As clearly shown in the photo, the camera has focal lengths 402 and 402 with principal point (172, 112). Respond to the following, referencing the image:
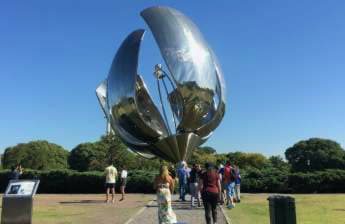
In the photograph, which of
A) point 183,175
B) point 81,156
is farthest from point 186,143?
point 81,156

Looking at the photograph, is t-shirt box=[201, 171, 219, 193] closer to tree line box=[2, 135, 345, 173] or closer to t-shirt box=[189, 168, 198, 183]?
t-shirt box=[189, 168, 198, 183]

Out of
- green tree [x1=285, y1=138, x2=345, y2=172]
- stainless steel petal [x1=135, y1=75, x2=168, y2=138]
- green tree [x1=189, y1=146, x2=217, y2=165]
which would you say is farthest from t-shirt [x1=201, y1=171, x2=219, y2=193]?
green tree [x1=285, y1=138, x2=345, y2=172]

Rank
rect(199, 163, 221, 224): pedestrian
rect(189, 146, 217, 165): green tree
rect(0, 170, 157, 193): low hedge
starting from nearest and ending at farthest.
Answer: rect(199, 163, 221, 224): pedestrian < rect(0, 170, 157, 193): low hedge < rect(189, 146, 217, 165): green tree

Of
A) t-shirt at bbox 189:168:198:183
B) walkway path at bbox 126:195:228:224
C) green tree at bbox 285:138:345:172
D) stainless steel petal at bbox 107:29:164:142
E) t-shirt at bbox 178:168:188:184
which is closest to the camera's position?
walkway path at bbox 126:195:228:224

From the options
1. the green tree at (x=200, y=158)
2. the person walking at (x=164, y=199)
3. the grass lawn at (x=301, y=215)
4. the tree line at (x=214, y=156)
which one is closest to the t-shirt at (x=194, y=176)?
the grass lawn at (x=301, y=215)

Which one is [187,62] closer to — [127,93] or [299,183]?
[127,93]

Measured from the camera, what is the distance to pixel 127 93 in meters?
16.9

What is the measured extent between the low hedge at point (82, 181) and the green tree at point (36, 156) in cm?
4528

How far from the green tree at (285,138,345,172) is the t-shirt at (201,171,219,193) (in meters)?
55.1

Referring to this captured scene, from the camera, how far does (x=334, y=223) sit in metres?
9.74

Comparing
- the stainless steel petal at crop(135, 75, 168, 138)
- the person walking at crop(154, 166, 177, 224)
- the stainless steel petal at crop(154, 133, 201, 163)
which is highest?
the stainless steel petal at crop(135, 75, 168, 138)

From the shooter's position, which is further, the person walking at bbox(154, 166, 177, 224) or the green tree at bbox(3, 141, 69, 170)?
the green tree at bbox(3, 141, 69, 170)

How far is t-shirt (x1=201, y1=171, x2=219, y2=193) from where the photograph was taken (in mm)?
8279

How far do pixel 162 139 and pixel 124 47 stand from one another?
459 cm
